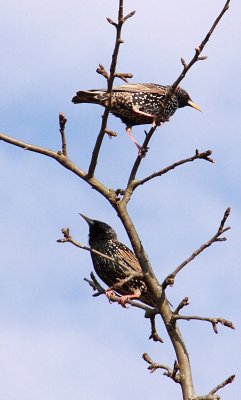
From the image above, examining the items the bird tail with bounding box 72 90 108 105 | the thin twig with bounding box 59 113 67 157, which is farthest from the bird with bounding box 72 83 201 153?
the thin twig with bounding box 59 113 67 157

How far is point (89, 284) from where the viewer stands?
665 centimetres

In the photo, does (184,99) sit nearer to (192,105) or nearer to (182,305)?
(192,105)

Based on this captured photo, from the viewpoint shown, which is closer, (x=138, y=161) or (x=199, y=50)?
(x=199, y=50)

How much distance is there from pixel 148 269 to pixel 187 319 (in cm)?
48

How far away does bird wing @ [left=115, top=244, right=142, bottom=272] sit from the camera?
8797 millimetres

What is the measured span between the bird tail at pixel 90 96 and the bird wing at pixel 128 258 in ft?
5.50

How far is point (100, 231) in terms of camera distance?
379 inches

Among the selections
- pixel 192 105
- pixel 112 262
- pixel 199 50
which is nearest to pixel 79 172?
pixel 199 50

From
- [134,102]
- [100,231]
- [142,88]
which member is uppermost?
[142,88]

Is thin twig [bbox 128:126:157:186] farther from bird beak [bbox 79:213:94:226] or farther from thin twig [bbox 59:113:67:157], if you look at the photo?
bird beak [bbox 79:213:94:226]

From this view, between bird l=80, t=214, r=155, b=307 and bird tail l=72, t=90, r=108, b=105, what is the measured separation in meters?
1.55

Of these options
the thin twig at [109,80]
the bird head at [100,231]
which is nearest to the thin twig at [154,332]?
the thin twig at [109,80]

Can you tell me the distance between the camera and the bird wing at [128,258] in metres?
8.80

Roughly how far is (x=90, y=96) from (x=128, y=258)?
177 centimetres
